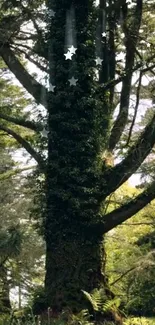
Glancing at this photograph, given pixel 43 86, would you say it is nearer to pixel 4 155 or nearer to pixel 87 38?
pixel 87 38

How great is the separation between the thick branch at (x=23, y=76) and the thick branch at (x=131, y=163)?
7.14 ft

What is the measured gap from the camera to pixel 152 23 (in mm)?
10594

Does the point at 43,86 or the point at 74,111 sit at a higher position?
the point at 43,86

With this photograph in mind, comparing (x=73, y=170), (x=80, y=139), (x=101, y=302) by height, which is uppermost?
(x=80, y=139)

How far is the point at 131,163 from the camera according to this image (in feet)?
27.9

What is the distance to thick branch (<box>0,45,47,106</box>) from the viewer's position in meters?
9.94

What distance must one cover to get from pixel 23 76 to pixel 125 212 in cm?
359

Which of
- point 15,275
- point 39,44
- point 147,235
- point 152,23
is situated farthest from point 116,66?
point 15,275

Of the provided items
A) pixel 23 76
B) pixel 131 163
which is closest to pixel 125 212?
pixel 131 163

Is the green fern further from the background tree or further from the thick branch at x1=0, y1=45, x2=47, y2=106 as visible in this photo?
the thick branch at x1=0, y1=45, x2=47, y2=106

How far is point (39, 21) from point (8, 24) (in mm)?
663

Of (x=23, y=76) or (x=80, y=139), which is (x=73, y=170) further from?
(x=23, y=76)

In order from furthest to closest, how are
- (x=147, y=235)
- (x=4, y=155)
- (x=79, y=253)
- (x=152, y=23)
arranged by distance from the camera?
(x=4, y=155) → (x=147, y=235) → (x=152, y=23) → (x=79, y=253)

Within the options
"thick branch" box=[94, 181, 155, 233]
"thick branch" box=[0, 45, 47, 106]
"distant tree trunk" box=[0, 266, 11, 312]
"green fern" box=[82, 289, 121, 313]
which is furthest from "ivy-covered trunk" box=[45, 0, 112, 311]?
"distant tree trunk" box=[0, 266, 11, 312]
